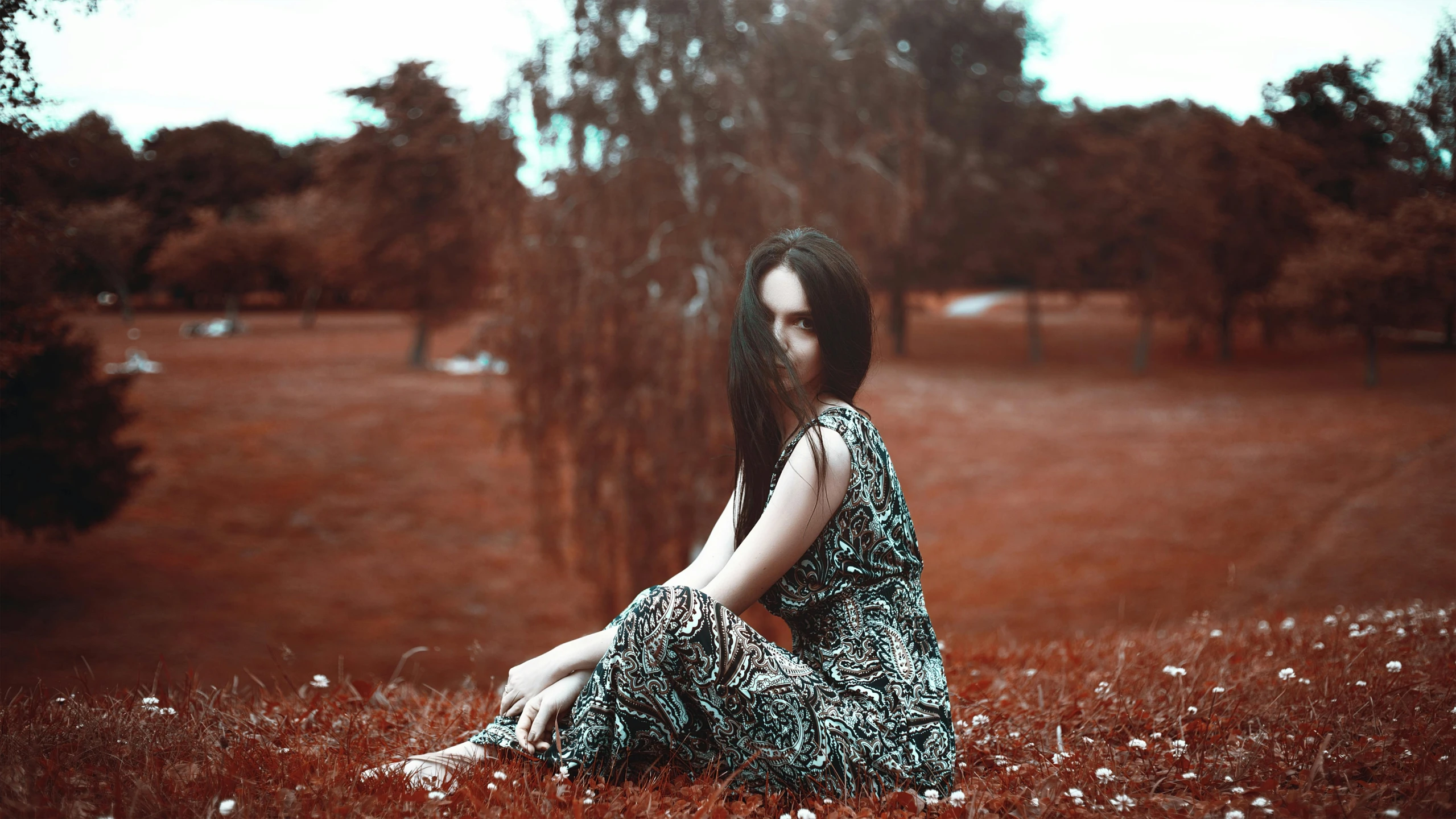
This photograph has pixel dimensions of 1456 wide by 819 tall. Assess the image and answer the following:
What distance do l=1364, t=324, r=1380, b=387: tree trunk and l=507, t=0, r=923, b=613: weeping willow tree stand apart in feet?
18.6

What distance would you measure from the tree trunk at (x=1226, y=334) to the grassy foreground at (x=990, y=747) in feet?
34.6

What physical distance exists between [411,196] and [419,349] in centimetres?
343

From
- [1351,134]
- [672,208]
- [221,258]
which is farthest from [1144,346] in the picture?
[221,258]

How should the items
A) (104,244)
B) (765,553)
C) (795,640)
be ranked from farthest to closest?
(104,244) → (795,640) → (765,553)

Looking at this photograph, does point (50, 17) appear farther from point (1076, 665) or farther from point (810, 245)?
point (1076, 665)

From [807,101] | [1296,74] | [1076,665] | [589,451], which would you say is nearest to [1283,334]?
[1296,74]

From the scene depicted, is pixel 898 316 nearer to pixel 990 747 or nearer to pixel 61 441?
pixel 61 441

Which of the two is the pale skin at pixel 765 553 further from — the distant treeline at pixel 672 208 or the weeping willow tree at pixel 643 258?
the weeping willow tree at pixel 643 258

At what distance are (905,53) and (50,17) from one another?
17951mm

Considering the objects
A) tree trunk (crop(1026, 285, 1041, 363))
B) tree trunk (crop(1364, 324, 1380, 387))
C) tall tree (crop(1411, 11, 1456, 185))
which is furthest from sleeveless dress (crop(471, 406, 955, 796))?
tree trunk (crop(1026, 285, 1041, 363))

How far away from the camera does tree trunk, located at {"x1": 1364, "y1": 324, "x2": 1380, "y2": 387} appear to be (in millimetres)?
8859

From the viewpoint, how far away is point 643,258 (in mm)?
7680

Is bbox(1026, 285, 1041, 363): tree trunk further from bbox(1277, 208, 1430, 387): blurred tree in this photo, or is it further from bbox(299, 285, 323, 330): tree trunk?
bbox(299, 285, 323, 330): tree trunk

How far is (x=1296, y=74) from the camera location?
7941 mm
